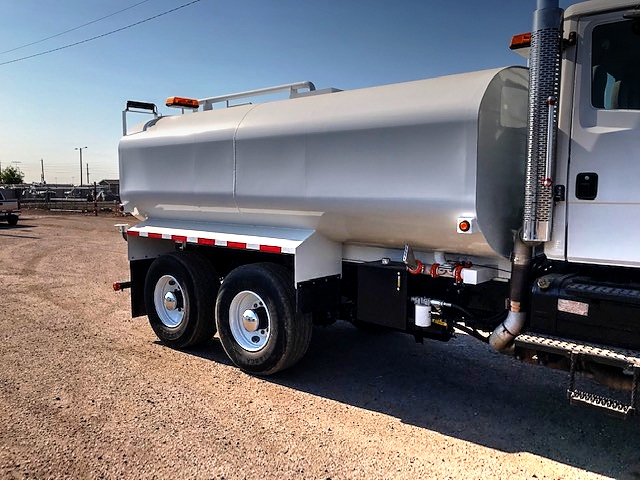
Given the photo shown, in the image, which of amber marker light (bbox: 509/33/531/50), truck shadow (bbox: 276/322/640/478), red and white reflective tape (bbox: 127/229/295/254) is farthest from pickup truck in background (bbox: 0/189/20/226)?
amber marker light (bbox: 509/33/531/50)

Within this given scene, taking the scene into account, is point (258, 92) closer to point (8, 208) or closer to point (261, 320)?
point (261, 320)

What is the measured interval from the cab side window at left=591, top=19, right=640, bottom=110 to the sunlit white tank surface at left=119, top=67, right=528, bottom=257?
672 millimetres

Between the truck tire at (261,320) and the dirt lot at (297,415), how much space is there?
0.24m

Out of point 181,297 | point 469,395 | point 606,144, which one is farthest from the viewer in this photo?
point 181,297

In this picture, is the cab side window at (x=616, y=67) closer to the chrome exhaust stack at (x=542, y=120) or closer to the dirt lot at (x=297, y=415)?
the chrome exhaust stack at (x=542, y=120)

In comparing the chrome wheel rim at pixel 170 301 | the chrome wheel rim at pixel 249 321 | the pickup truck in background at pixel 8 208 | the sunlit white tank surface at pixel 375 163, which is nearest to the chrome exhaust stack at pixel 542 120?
the sunlit white tank surface at pixel 375 163

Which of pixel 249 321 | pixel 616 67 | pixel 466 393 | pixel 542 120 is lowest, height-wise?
pixel 466 393

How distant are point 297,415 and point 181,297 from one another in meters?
2.69

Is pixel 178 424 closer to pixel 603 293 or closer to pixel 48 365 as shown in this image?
pixel 48 365

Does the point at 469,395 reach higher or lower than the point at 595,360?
lower

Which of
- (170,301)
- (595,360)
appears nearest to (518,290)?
(595,360)

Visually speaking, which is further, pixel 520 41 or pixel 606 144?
pixel 520 41

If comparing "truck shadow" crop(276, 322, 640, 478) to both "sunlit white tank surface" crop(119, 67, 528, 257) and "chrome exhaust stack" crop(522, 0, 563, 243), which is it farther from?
"chrome exhaust stack" crop(522, 0, 563, 243)

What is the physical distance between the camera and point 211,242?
6285 mm
